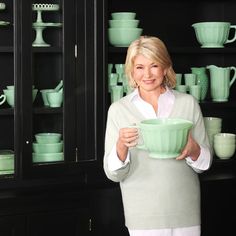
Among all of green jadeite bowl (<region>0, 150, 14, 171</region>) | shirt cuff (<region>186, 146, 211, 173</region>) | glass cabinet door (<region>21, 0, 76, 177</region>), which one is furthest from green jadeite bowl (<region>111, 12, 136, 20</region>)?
shirt cuff (<region>186, 146, 211, 173</region>)

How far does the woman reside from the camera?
1.94 metres

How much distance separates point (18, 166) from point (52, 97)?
324 mm

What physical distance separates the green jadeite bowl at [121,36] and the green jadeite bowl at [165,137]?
99 centimetres

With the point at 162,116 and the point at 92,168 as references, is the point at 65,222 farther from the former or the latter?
the point at 162,116

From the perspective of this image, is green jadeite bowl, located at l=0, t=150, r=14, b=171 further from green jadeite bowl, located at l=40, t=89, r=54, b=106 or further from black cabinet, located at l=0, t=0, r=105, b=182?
green jadeite bowl, located at l=40, t=89, r=54, b=106

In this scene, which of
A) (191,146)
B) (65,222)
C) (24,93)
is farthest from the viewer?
(65,222)

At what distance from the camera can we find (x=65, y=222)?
2.65m

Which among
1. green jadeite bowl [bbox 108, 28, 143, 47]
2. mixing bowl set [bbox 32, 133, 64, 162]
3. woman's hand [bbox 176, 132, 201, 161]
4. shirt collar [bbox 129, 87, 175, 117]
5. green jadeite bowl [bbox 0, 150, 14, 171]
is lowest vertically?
green jadeite bowl [bbox 0, 150, 14, 171]

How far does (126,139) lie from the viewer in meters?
1.81

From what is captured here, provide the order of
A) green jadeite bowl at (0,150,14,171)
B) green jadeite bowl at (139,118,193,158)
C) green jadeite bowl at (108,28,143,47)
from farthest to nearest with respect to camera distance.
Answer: green jadeite bowl at (108,28,143,47) → green jadeite bowl at (0,150,14,171) → green jadeite bowl at (139,118,193,158)

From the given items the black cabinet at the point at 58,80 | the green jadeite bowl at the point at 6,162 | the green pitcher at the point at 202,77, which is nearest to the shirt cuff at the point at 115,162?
the black cabinet at the point at 58,80

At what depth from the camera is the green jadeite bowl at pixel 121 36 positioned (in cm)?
273

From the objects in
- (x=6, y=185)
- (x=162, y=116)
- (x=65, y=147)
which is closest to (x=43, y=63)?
(x=65, y=147)

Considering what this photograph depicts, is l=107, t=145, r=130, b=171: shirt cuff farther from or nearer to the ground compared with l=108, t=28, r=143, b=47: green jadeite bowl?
nearer to the ground
